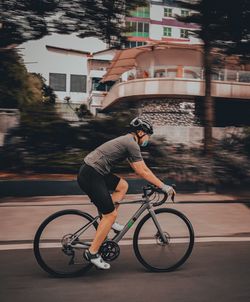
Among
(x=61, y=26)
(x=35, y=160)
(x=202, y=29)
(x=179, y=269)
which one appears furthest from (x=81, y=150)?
(x=179, y=269)

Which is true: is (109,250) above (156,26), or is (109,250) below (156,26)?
below

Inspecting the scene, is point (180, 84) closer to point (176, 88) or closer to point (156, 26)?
point (176, 88)

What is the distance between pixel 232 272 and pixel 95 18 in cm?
949

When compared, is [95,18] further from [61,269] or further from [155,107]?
[155,107]

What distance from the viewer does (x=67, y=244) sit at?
4930 millimetres

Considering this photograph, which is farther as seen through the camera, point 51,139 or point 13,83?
point 13,83

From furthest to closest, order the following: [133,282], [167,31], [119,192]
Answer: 1. [167,31]
2. [119,192]
3. [133,282]

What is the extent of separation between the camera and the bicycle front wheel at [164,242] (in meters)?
5.08

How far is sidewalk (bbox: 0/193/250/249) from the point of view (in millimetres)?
7266

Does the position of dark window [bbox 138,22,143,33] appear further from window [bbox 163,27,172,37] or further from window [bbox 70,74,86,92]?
window [bbox 70,74,86,92]

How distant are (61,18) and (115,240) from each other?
930cm

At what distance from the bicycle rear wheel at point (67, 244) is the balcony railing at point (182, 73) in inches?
1050

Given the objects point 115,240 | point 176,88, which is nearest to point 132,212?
point 115,240

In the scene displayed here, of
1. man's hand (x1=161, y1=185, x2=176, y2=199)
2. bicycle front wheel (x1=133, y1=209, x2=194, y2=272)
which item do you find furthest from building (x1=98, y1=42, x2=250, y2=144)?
man's hand (x1=161, y1=185, x2=176, y2=199)
